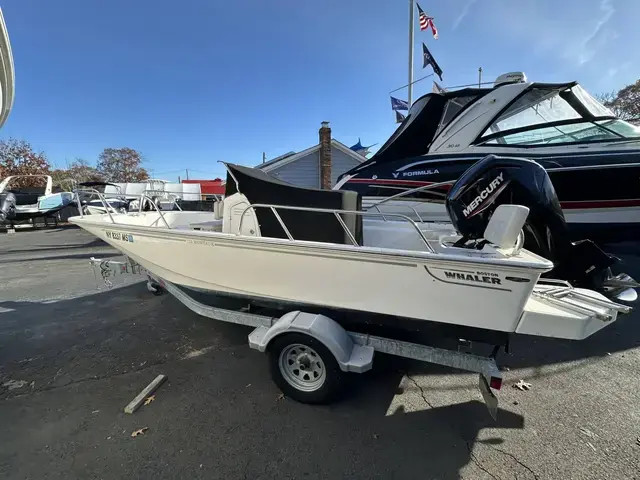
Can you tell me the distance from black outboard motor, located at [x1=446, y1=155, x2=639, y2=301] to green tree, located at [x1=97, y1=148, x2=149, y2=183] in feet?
141

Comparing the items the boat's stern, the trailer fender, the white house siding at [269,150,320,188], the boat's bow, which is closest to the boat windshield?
the boat's stern

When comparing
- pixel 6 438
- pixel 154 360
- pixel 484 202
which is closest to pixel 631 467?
pixel 484 202

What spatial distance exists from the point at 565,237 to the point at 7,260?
11258mm

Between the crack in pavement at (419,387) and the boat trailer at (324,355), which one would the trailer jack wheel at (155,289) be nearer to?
the boat trailer at (324,355)

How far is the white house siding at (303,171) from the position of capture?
566 inches

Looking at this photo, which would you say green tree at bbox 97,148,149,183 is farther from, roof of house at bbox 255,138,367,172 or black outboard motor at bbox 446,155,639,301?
black outboard motor at bbox 446,155,639,301

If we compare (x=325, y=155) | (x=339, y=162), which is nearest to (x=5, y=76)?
(x=325, y=155)

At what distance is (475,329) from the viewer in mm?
2275

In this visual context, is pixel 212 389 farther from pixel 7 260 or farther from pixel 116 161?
pixel 116 161

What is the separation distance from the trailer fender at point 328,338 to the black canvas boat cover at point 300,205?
2.37 feet

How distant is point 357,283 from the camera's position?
7.89 ft

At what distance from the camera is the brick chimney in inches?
553

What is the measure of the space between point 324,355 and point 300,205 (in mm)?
1352

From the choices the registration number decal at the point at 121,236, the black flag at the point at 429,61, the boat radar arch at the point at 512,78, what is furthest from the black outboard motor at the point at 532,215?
the black flag at the point at 429,61
